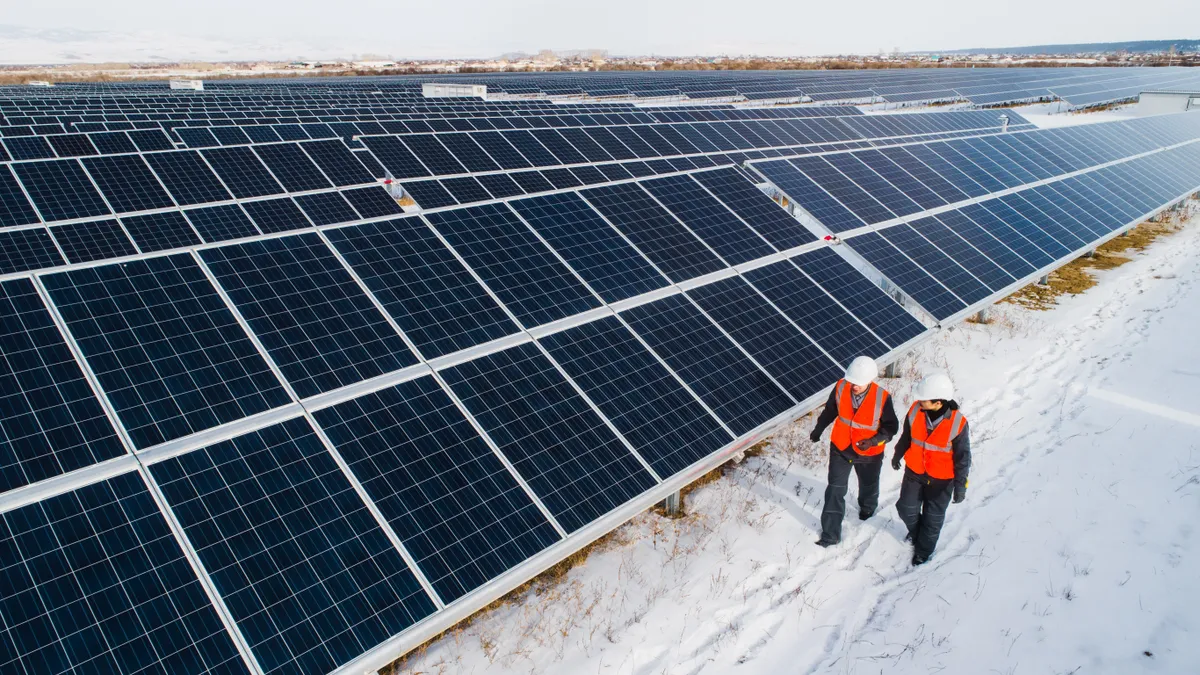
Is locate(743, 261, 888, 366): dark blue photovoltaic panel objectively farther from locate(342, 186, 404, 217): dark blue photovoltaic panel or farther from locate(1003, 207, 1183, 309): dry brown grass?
locate(1003, 207, 1183, 309): dry brown grass

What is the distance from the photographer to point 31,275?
6508 millimetres

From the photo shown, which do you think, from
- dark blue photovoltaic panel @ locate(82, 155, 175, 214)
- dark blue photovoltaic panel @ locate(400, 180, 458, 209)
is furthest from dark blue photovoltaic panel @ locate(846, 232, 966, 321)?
dark blue photovoltaic panel @ locate(82, 155, 175, 214)

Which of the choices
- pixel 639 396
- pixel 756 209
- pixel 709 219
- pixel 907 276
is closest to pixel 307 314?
pixel 639 396

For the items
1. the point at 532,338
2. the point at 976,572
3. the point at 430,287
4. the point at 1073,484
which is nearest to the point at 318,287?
the point at 430,287

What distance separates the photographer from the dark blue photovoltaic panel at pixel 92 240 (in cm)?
714

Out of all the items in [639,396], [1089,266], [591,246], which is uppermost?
[591,246]

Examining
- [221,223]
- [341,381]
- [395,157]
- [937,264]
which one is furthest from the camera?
[937,264]

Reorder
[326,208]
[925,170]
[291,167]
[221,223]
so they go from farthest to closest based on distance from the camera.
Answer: [925,170]
[291,167]
[326,208]
[221,223]

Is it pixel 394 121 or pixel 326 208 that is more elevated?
pixel 394 121

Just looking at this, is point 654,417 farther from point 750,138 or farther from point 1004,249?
point 750,138

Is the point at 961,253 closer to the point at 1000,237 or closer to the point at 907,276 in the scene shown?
the point at 1000,237

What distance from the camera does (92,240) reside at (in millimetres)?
7395

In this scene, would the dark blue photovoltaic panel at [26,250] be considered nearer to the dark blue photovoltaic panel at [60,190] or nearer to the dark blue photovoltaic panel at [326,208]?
the dark blue photovoltaic panel at [60,190]

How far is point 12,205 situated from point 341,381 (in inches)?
203
